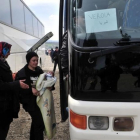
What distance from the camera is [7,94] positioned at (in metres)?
2.63

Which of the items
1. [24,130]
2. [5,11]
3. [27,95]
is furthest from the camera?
[5,11]

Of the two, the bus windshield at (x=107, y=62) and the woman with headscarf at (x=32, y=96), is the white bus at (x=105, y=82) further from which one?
the woman with headscarf at (x=32, y=96)

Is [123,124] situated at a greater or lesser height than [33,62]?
lesser

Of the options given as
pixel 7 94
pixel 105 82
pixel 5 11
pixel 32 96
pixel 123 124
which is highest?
pixel 5 11

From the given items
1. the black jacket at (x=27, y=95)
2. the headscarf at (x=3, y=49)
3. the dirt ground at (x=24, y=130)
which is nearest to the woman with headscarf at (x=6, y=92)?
the headscarf at (x=3, y=49)

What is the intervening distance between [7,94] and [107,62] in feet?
5.00

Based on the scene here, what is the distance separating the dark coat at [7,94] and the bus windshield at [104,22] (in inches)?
42.9

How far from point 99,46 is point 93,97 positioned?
0.44 meters

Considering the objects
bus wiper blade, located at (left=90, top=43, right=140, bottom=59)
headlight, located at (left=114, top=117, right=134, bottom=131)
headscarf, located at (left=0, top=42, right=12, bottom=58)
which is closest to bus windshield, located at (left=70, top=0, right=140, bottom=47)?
bus wiper blade, located at (left=90, top=43, right=140, bottom=59)

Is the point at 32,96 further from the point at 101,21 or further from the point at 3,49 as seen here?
the point at 101,21

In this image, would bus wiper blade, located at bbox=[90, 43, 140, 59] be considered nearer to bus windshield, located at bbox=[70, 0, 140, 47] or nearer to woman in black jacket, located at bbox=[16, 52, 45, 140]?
bus windshield, located at bbox=[70, 0, 140, 47]

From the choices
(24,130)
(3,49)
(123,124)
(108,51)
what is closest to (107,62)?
(108,51)

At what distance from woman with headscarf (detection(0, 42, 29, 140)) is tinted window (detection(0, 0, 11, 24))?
3324 mm

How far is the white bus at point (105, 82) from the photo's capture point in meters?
1.66
